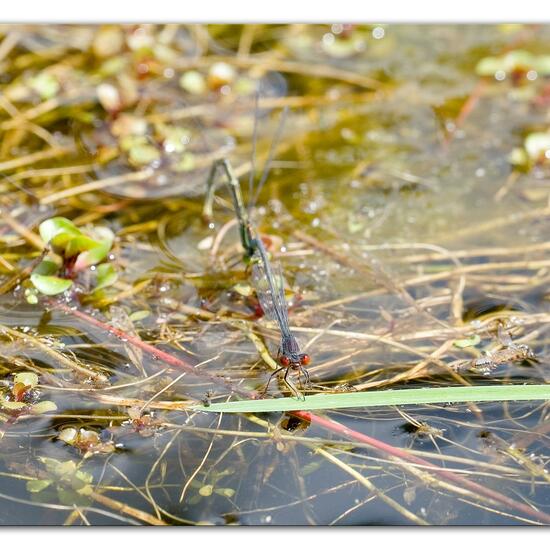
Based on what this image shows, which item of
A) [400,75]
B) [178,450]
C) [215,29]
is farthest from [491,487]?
[215,29]

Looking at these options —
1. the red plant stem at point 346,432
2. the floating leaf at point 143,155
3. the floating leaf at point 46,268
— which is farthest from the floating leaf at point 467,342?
the floating leaf at point 143,155

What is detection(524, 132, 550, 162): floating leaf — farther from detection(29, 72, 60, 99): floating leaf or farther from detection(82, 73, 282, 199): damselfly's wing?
detection(29, 72, 60, 99): floating leaf

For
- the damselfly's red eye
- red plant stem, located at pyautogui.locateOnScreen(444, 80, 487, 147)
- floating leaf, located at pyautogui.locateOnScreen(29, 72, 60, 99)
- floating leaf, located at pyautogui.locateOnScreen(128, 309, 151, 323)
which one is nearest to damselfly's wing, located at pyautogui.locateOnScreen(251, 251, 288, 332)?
the damselfly's red eye

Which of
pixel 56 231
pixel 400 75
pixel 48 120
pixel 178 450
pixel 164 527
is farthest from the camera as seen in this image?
pixel 400 75

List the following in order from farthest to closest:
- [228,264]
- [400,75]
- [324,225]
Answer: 1. [400,75]
2. [324,225]
3. [228,264]

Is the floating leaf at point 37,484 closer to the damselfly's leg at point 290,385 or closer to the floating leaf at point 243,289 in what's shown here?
the damselfly's leg at point 290,385

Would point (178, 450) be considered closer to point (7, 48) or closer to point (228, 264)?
point (228, 264)
